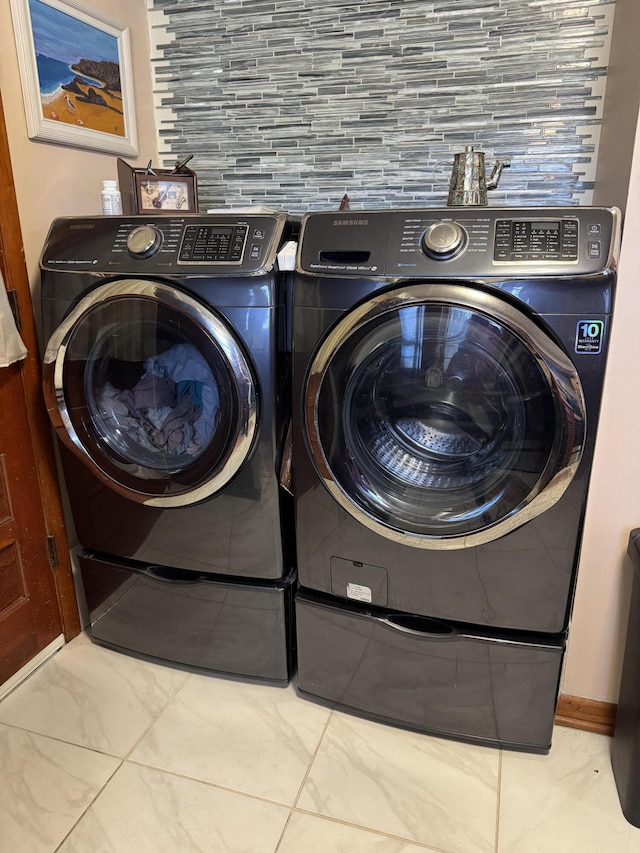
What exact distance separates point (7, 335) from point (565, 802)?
1641mm

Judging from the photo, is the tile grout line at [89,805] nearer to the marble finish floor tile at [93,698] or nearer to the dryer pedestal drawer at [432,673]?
the marble finish floor tile at [93,698]

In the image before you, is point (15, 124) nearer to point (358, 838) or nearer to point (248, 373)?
point (248, 373)

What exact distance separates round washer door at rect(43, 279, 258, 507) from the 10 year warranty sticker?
0.67 metres

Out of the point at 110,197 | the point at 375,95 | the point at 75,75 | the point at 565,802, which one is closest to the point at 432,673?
the point at 565,802

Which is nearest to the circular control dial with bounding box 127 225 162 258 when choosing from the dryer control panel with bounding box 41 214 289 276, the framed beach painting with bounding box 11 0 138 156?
the dryer control panel with bounding box 41 214 289 276

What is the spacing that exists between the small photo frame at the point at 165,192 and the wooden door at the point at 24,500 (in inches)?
12.7

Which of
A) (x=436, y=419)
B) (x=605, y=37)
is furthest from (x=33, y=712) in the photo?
(x=605, y=37)

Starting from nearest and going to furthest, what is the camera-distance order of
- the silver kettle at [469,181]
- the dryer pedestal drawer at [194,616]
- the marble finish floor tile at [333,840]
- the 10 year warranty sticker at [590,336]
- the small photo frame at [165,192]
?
the 10 year warranty sticker at [590,336], the marble finish floor tile at [333,840], the silver kettle at [469,181], the dryer pedestal drawer at [194,616], the small photo frame at [165,192]

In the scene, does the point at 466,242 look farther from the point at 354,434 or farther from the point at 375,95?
the point at 375,95

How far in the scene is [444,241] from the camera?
1110 mm

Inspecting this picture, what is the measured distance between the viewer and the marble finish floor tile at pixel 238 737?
4.42 feet

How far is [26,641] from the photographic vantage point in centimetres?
163

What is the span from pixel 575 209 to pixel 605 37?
83 cm

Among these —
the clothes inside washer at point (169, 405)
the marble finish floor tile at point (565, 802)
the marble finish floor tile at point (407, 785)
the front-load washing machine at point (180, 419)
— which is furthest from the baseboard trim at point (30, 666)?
the marble finish floor tile at point (565, 802)
